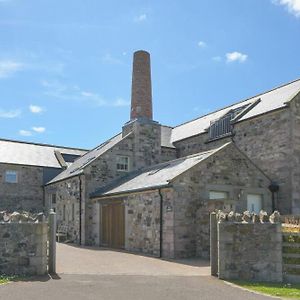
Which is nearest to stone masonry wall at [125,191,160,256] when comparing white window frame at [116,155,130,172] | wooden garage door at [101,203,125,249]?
wooden garage door at [101,203,125,249]

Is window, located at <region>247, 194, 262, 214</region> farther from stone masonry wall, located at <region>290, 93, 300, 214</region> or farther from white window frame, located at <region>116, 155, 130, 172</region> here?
white window frame, located at <region>116, 155, 130, 172</region>

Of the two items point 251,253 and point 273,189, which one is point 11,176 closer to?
point 273,189

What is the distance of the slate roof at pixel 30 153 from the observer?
35219mm

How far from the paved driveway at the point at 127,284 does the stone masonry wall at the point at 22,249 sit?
70 cm

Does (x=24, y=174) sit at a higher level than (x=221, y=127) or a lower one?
lower

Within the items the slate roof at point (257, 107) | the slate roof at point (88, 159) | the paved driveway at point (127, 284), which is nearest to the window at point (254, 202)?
the slate roof at point (257, 107)

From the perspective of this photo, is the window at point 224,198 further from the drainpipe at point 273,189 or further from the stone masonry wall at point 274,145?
the stone masonry wall at point 274,145

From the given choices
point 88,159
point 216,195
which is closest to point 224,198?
point 216,195

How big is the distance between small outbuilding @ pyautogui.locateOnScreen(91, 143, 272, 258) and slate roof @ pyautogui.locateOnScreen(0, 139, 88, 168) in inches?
547

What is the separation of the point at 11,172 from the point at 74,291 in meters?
25.9

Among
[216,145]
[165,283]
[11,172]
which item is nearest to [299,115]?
[216,145]

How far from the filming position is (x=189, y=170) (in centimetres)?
1886

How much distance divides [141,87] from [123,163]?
6.11 m

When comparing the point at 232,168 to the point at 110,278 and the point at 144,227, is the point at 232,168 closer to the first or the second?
the point at 144,227
